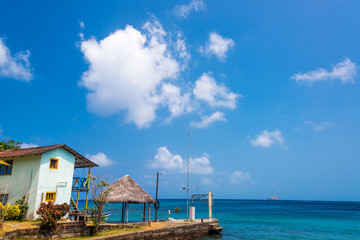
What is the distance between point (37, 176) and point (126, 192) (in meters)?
6.38

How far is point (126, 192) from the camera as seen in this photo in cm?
2072

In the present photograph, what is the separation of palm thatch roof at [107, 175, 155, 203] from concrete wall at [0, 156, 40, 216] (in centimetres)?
512

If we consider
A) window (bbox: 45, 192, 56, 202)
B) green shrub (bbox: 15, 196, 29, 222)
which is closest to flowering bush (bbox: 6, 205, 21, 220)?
green shrub (bbox: 15, 196, 29, 222)

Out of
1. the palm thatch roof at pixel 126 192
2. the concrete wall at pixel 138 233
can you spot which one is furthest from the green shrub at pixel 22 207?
the palm thatch roof at pixel 126 192

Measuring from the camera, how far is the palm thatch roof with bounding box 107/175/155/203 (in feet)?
65.8

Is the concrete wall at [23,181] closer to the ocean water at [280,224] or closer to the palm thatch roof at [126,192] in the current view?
the palm thatch roof at [126,192]

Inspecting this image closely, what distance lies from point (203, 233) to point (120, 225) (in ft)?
26.7

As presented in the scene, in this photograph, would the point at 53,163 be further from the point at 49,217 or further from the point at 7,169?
the point at 49,217

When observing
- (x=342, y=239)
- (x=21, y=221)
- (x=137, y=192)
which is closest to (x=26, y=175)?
(x=21, y=221)

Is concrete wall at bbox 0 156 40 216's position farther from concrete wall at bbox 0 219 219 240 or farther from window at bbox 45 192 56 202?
concrete wall at bbox 0 219 219 240

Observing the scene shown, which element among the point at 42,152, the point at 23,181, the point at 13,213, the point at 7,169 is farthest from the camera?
the point at 7,169

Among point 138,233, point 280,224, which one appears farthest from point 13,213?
point 280,224

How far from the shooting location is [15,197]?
1889 cm

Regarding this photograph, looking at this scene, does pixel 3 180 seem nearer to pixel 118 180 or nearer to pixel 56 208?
pixel 56 208
